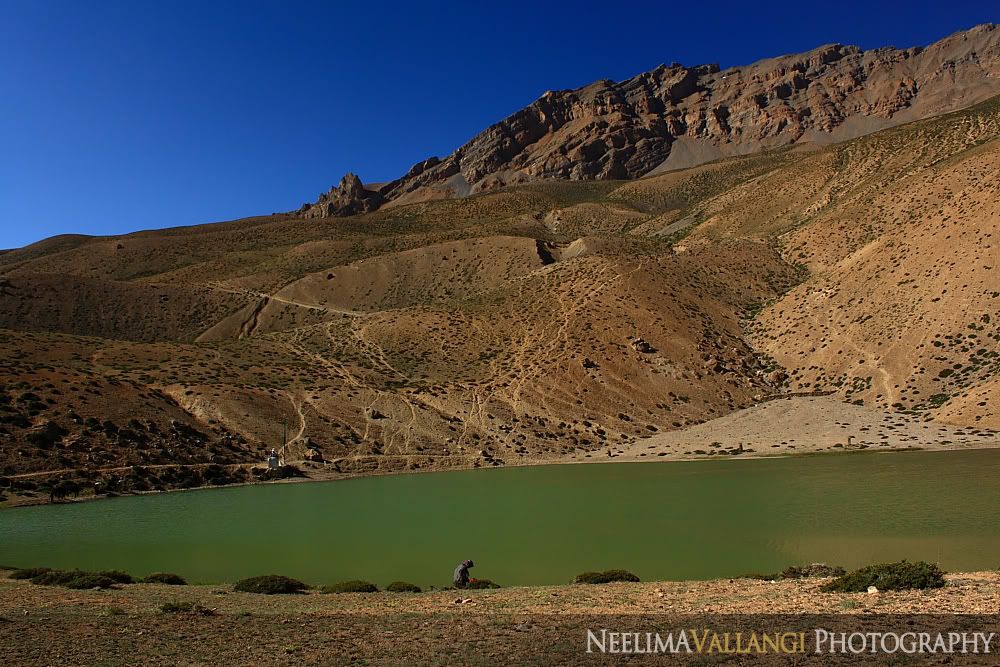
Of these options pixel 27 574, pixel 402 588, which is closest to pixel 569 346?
pixel 402 588

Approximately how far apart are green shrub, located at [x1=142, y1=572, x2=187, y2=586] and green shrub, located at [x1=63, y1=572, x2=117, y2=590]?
149 centimetres

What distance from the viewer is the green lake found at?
2108 cm

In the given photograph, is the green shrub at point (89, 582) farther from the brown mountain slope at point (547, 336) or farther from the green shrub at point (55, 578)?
the brown mountain slope at point (547, 336)

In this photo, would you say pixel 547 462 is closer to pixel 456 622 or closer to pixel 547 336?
pixel 547 336

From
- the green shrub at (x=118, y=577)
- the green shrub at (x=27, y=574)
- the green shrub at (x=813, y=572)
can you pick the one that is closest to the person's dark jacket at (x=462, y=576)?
the green shrub at (x=813, y=572)

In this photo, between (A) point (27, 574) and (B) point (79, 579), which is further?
(A) point (27, 574)

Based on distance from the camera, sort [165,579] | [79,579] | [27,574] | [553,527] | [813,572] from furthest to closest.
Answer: [553,527] → [165,579] → [27,574] → [79,579] → [813,572]

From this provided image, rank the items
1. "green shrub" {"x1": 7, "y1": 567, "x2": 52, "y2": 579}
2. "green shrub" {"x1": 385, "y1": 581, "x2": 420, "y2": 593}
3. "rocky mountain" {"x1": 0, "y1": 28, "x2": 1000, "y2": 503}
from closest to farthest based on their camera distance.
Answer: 1. "green shrub" {"x1": 385, "y1": 581, "x2": 420, "y2": 593}
2. "green shrub" {"x1": 7, "y1": 567, "x2": 52, "y2": 579}
3. "rocky mountain" {"x1": 0, "y1": 28, "x2": 1000, "y2": 503}

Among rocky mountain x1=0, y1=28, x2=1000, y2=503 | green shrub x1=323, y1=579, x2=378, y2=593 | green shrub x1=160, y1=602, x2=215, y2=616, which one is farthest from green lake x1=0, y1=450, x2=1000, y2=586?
rocky mountain x1=0, y1=28, x2=1000, y2=503

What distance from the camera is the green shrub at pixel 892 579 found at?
14508 millimetres

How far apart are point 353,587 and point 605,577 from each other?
22.8 ft

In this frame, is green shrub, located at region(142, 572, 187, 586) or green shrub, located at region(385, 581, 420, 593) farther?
green shrub, located at region(142, 572, 187, 586)

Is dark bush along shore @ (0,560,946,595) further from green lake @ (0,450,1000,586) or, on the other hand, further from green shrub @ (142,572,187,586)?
green lake @ (0,450,1000,586)

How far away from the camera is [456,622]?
42.5 feet
